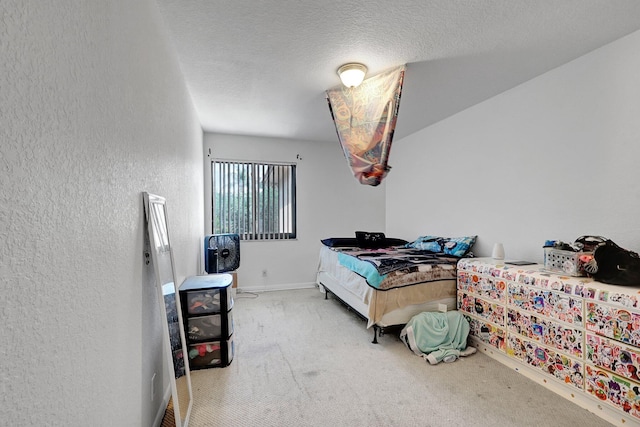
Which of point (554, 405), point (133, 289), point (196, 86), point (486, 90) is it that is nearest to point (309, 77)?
point (196, 86)

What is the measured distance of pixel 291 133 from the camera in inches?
185

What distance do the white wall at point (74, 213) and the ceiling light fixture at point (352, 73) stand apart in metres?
1.50

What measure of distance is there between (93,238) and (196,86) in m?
2.46

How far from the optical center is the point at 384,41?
216 centimetres

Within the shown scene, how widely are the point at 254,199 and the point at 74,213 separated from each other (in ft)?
13.4

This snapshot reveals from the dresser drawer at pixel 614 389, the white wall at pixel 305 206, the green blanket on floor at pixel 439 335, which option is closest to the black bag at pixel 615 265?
the dresser drawer at pixel 614 389

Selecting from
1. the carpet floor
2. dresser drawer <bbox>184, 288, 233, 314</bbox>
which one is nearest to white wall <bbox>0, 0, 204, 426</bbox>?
the carpet floor

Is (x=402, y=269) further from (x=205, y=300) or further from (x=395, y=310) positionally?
(x=205, y=300)

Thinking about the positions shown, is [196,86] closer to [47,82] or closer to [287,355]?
[47,82]

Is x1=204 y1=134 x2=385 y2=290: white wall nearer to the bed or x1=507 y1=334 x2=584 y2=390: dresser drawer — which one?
the bed

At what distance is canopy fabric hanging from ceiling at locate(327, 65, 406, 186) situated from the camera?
254 cm

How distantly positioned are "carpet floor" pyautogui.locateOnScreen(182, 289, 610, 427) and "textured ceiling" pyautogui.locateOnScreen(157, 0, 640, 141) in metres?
2.55

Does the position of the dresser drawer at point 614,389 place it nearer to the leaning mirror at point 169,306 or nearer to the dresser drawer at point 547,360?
the dresser drawer at point 547,360

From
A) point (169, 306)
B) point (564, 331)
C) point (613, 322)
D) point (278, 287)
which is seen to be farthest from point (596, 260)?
point (278, 287)
